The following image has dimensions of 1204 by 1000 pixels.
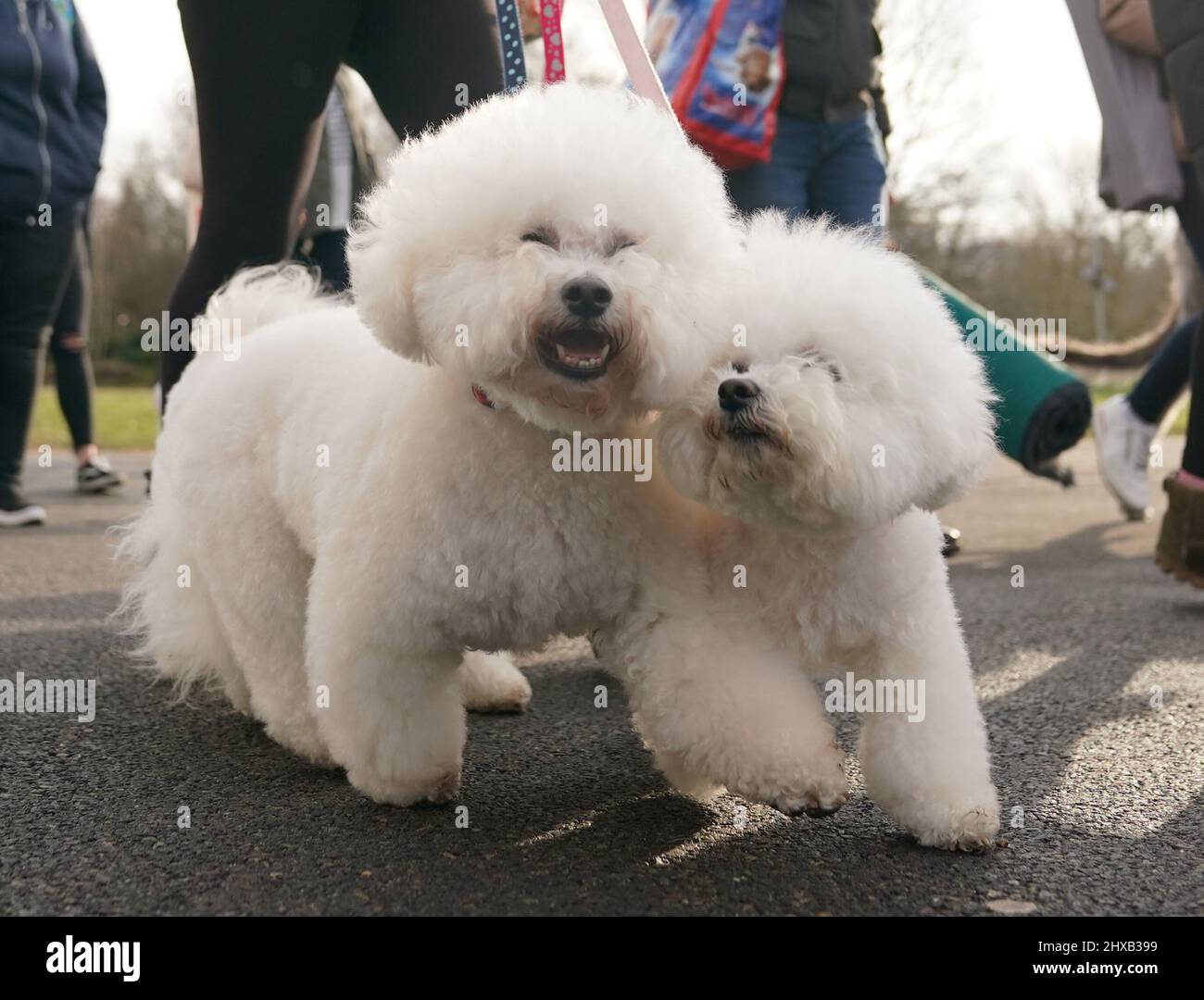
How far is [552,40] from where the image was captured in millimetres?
2807

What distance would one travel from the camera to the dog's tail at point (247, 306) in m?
3.05

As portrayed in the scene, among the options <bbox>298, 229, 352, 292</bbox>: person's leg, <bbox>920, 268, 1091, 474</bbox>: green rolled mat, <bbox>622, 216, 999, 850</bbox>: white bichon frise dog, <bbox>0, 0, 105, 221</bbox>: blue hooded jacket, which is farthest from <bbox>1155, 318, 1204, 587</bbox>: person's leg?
<bbox>0, 0, 105, 221</bbox>: blue hooded jacket

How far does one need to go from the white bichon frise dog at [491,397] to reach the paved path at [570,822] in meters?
0.23

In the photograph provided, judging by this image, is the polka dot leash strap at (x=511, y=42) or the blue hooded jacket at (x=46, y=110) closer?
the polka dot leash strap at (x=511, y=42)

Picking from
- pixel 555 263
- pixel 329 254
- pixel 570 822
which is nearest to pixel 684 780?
pixel 570 822

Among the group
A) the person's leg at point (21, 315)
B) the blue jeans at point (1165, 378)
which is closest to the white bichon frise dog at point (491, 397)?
the blue jeans at point (1165, 378)

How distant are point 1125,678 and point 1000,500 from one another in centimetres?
440

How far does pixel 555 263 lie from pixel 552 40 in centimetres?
101

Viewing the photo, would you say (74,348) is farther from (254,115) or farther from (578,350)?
(578,350)

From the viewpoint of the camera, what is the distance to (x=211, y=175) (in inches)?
125

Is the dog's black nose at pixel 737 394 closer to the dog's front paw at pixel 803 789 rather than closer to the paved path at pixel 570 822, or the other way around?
the dog's front paw at pixel 803 789
